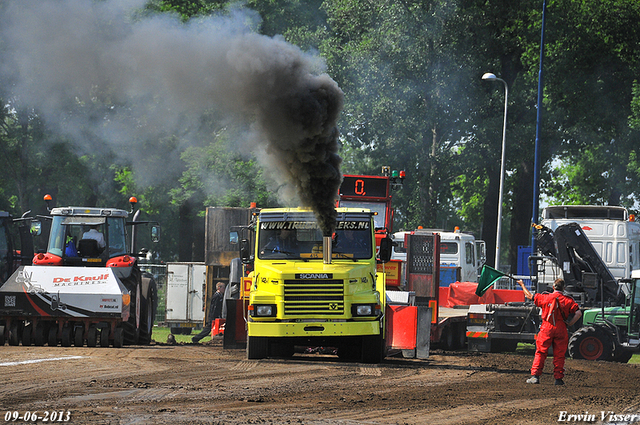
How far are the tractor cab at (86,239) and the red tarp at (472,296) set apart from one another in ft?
29.4

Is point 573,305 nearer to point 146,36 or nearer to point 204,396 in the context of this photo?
point 204,396

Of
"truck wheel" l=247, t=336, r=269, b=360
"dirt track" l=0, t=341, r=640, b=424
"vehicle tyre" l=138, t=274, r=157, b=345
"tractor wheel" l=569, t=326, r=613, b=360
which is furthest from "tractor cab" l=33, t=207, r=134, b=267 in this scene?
"tractor wheel" l=569, t=326, r=613, b=360

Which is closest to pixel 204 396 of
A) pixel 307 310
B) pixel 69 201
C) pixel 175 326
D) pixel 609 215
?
pixel 307 310

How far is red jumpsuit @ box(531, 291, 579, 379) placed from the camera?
45.8ft

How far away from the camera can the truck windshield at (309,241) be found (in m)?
15.8

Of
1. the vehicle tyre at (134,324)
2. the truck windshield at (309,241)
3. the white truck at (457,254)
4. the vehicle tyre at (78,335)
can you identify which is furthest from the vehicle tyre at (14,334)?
the white truck at (457,254)

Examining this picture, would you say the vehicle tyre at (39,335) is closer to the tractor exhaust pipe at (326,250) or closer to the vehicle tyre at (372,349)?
the tractor exhaust pipe at (326,250)

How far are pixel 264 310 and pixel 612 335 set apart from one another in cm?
895

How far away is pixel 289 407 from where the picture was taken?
35.1 ft

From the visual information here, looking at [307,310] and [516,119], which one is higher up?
[516,119]

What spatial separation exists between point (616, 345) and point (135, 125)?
63.9 feet

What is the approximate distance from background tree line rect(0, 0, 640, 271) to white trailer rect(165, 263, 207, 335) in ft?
26.7

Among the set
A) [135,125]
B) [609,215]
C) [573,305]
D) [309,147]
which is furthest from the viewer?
[135,125]

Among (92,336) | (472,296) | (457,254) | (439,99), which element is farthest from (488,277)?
(439,99)
